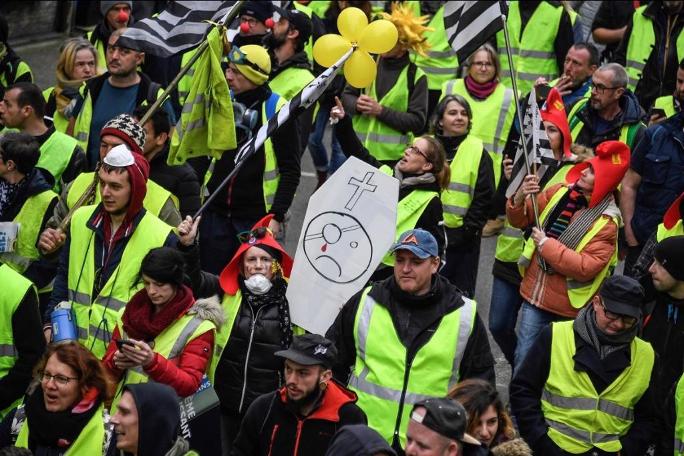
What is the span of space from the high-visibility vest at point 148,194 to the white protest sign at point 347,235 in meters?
0.88

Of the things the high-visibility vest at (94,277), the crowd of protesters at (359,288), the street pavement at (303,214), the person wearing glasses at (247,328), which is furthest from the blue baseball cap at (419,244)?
the street pavement at (303,214)

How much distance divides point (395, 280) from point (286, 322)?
86 cm

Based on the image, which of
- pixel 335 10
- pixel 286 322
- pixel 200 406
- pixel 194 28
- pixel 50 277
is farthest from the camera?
pixel 335 10

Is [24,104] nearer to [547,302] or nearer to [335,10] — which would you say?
[547,302]

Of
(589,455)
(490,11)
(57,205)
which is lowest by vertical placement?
(57,205)

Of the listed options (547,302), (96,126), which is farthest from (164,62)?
(547,302)

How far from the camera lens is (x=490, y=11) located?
9773mm

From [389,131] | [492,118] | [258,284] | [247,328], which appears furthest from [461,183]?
[247,328]

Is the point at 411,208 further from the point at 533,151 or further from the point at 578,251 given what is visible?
the point at 578,251

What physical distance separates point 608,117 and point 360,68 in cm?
215

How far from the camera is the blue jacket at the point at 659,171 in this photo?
31.7 ft

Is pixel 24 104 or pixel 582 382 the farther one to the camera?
pixel 24 104

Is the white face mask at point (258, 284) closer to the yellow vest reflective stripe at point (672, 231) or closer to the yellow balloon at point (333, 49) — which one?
the yellow balloon at point (333, 49)

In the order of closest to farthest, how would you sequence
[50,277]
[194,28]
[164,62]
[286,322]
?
[286,322] → [50,277] → [194,28] → [164,62]
